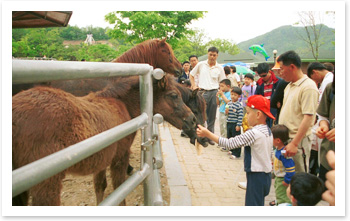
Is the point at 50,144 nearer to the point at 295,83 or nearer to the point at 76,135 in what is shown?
the point at 76,135

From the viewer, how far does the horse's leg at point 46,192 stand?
1.43 m

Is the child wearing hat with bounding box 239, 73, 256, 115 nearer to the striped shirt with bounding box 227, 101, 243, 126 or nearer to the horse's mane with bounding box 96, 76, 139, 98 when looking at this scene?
the striped shirt with bounding box 227, 101, 243, 126

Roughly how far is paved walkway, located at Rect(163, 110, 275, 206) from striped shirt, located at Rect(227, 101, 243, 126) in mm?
817

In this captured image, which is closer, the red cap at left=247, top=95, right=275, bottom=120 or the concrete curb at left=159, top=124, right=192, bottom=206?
the red cap at left=247, top=95, right=275, bottom=120

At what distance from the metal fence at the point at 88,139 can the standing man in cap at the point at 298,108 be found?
165cm

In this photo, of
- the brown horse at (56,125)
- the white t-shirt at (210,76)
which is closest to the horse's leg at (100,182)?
the brown horse at (56,125)

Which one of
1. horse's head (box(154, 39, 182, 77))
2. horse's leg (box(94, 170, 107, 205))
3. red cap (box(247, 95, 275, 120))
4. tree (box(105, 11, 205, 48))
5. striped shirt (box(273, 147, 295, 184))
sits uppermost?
tree (box(105, 11, 205, 48))

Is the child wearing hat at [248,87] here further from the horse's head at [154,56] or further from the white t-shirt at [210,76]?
the horse's head at [154,56]

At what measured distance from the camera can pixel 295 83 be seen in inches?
113

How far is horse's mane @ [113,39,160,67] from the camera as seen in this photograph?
3910mm

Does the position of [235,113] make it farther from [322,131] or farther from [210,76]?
[322,131]

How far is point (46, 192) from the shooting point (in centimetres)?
145

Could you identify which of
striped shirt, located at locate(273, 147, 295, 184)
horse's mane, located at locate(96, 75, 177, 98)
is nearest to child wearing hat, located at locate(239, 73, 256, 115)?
striped shirt, located at locate(273, 147, 295, 184)
